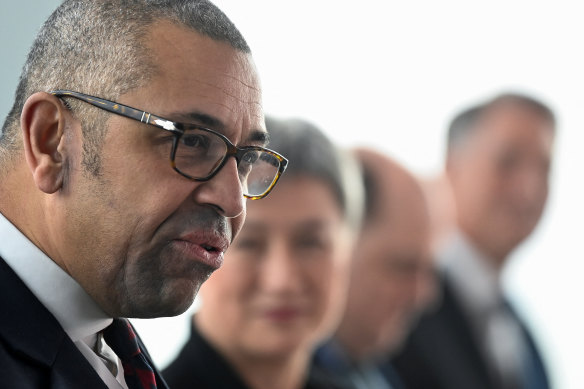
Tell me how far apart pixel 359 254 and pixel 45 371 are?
233 cm

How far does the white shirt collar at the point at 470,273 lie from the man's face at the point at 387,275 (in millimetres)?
850

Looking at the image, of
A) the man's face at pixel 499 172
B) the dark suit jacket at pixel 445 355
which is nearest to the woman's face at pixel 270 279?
the dark suit jacket at pixel 445 355

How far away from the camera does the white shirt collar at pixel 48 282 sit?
1.38 meters

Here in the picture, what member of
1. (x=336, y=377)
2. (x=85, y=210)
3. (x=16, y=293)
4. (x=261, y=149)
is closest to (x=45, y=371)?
(x=16, y=293)

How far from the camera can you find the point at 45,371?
4.26 ft

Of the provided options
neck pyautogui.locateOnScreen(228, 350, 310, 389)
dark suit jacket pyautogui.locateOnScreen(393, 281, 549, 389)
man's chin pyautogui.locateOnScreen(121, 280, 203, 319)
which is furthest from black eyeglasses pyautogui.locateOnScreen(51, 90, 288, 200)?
dark suit jacket pyautogui.locateOnScreen(393, 281, 549, 389)

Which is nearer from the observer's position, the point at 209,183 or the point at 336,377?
the point at 209,183

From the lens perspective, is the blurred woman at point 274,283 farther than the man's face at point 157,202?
Yes

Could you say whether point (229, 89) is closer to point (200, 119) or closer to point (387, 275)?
point (200, 119)

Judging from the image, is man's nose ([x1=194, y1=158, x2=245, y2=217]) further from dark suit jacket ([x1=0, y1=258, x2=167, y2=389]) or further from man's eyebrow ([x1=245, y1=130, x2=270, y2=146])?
dark suit jacket ([x1=0, y1=258, x2=167, y2=389])

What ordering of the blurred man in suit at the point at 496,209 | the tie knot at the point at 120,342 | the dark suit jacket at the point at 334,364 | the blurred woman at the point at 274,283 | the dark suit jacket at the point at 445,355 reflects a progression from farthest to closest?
the blurred man in suit at the point at 496,209 → the dark suit jacket at the point at 445,355 → the dark suit jacket at the point at 334,364 → the blurred woman at the point at 274,283 → the tie knot at the point at 120,342

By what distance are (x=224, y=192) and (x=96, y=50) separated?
291 millimetres

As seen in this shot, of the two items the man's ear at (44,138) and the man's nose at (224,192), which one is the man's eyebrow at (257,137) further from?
the man's ear at (44,138)

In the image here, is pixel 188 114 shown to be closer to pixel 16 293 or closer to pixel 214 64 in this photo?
pixel 214 64
